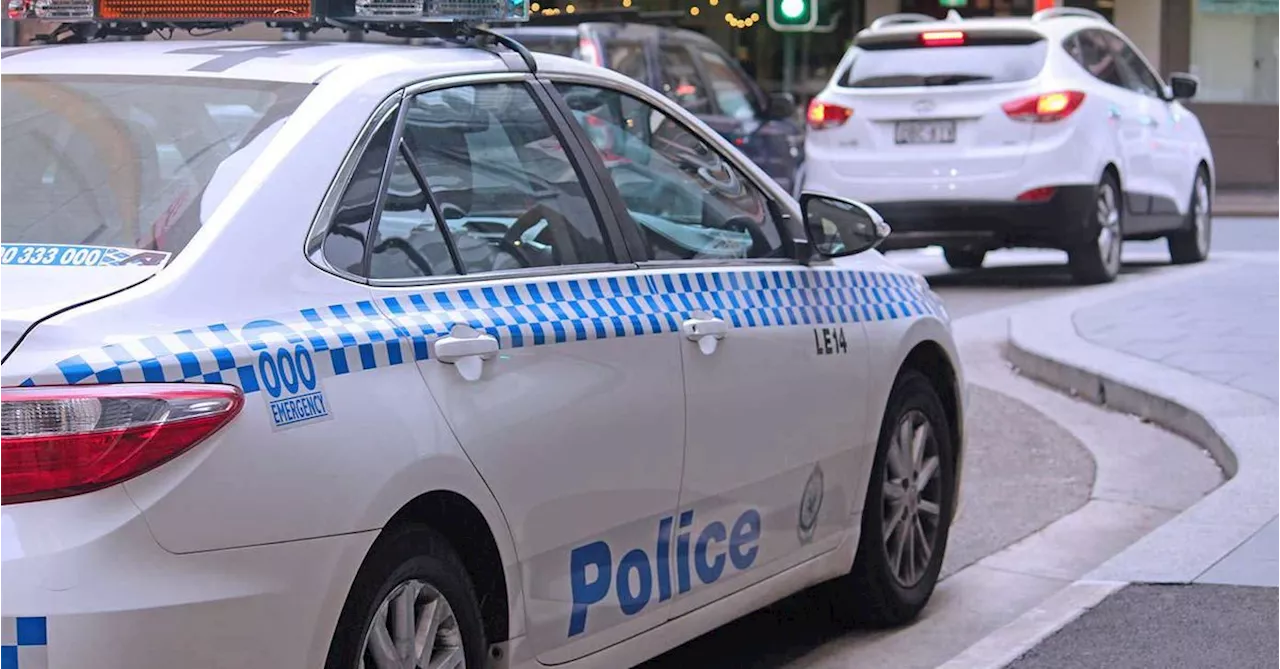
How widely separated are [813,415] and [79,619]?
2.40m

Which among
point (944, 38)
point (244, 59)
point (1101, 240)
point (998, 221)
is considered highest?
point (244, 59)

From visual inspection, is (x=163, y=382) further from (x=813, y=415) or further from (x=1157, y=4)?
(x=1157, y=4)

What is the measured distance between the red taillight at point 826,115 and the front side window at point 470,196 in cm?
989

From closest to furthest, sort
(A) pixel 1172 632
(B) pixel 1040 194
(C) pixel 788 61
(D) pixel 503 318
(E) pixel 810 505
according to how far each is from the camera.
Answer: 1. (D) pixel 503 318
2. (E) pixel 810 505
3. (A) pixel 1172 632
4. (B) pixel 1040 194
5. (C) pixel 788 61

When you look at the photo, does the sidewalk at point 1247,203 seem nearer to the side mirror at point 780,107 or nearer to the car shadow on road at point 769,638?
the side mirror at point 780,107

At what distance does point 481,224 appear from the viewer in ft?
13.9

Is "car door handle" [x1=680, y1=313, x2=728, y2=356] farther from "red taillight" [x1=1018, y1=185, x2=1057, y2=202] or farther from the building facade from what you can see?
the building facade

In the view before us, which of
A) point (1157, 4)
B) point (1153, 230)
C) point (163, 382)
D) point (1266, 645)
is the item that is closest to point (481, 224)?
point (163, 382)

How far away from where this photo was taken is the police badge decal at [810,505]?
5117 mm

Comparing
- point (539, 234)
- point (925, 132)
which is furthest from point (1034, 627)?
point (925, 132)

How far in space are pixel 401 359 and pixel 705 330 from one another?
1.13 metres

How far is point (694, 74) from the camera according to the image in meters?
16.8

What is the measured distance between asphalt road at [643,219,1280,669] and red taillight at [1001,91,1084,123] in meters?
1.18

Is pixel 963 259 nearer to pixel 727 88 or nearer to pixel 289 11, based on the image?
pixel 727 88
